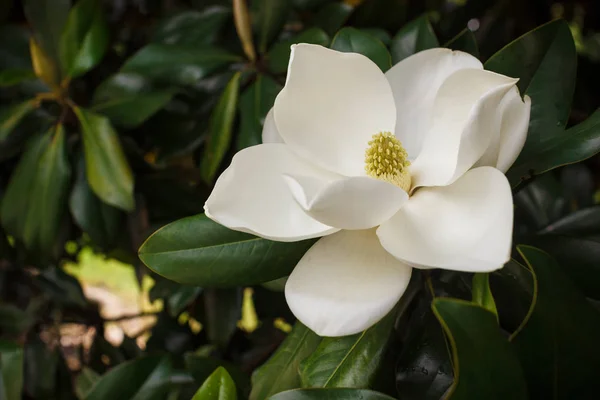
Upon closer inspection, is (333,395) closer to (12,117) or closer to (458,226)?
(458,226)

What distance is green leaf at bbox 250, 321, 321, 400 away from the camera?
0.54 metres

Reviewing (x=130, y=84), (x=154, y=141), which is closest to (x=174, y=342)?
(x=154, y=141)

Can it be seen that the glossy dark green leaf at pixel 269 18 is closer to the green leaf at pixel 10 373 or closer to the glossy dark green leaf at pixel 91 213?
the glossy dark green leaf at pixel 91 213

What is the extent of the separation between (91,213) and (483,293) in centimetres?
72

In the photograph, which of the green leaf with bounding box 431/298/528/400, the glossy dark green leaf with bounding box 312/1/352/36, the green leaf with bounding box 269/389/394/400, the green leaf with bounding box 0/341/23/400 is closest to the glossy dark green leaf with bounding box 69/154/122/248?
the green leaf with bounding box 0/341/23/400

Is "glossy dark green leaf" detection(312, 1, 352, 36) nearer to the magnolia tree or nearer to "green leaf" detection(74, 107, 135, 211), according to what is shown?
the magnolia tree

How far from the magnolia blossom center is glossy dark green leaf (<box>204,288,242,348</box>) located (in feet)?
1.68

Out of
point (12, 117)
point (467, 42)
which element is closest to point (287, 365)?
point (467, 42)

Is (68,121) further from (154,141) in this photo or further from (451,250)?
(451,250)

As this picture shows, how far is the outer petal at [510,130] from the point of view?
0.43 m

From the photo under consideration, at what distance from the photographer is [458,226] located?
429 millimetres

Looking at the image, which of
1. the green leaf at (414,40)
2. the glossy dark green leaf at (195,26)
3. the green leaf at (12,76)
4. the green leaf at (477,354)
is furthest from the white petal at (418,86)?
the green leaf at (12,76)

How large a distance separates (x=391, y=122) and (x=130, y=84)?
529mm

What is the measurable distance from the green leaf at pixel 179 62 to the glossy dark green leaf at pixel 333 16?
158 mm
